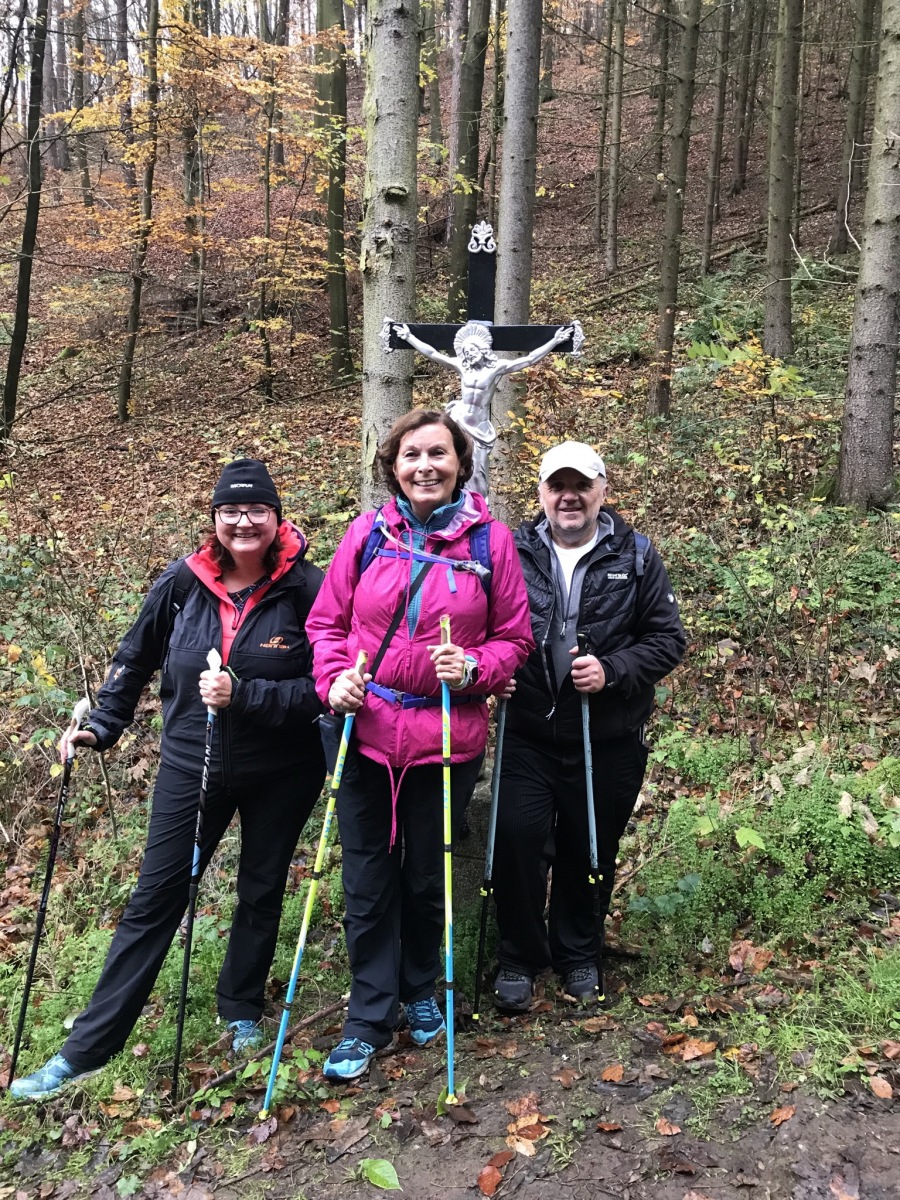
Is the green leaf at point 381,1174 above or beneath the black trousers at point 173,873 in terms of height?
beneath

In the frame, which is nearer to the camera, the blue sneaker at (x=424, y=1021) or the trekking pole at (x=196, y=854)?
the trekking pole at (x=196, y=854)

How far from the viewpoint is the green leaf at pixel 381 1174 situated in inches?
108

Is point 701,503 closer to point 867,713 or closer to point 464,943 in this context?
point 867,713

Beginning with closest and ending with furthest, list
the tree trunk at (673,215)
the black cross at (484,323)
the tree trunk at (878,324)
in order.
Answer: the black cross at (484,323) → the tree trunk at (878,324) → the tree trunk at (673,215)

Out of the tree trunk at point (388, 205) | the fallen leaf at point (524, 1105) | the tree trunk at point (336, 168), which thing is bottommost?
the fallen leaf at point (524, 1105)

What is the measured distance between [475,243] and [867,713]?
398cm

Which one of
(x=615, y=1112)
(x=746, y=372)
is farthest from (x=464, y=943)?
(x=746, y=372)

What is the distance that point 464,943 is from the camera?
159 inches

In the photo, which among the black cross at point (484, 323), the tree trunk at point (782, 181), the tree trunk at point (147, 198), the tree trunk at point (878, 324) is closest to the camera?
the black cross at point (484, 323)

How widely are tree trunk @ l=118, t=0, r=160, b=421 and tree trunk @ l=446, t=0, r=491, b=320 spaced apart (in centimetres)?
542

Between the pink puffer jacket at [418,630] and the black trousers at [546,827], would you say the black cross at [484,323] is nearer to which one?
the pink puffer jacket at [418,630]

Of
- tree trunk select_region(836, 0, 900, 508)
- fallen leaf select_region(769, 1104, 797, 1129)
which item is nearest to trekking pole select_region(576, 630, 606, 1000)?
fallen leaf select_region(769, 1104, 797, 1129)

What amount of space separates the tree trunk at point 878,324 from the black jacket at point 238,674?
22.0 feet

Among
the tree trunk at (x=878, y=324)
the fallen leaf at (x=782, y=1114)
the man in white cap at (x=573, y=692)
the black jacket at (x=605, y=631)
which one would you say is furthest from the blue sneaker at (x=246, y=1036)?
the tree trunk at (x=878, y=324)
